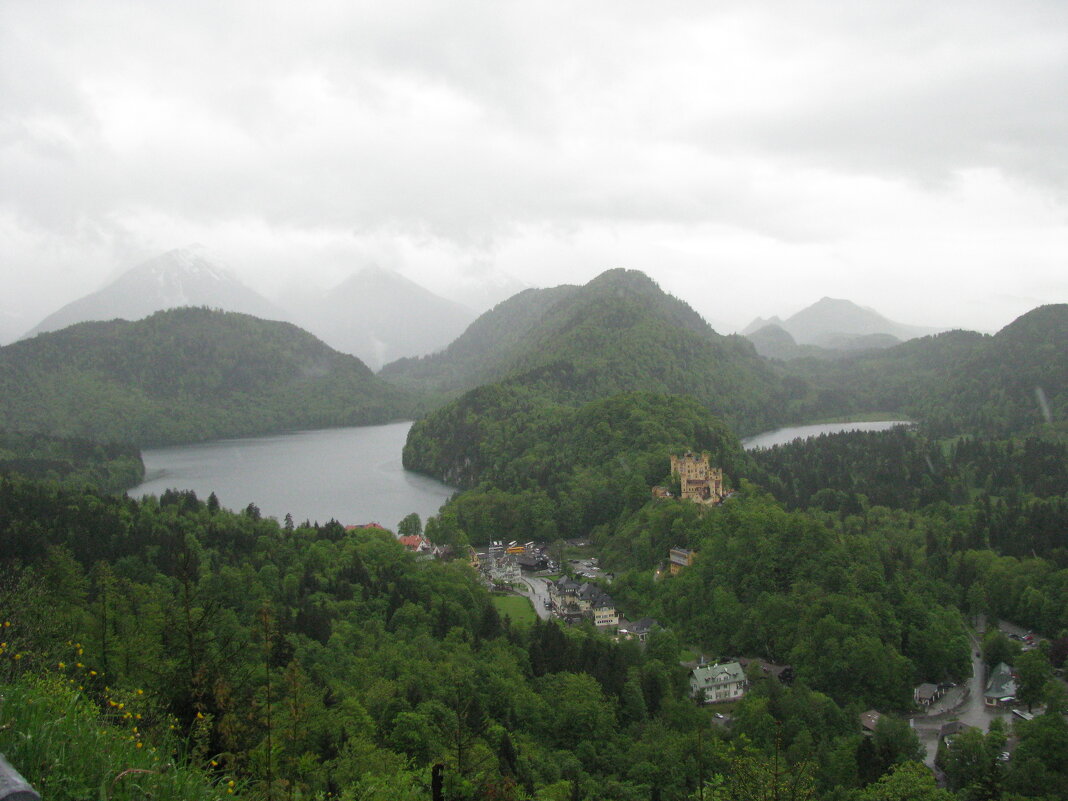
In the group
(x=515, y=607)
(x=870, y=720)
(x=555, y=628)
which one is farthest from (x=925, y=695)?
(x=515, y=607)

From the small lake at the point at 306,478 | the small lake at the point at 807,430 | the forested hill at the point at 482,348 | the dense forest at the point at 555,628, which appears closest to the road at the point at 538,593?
the dense forest at the point at 555,628

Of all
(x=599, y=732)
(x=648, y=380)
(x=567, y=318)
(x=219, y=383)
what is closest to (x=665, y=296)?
(x=567, y=318)

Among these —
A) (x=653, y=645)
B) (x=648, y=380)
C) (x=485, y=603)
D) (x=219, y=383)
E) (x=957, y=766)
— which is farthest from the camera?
(x=219, y=383)

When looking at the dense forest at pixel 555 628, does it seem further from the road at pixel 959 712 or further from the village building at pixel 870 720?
the road at pixel 959 712

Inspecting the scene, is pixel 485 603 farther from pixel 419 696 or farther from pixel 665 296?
pixel 665 296

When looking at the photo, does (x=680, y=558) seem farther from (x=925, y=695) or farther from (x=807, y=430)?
(x=807, y=430)

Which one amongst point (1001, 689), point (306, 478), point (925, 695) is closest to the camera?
point (1001, 689)
